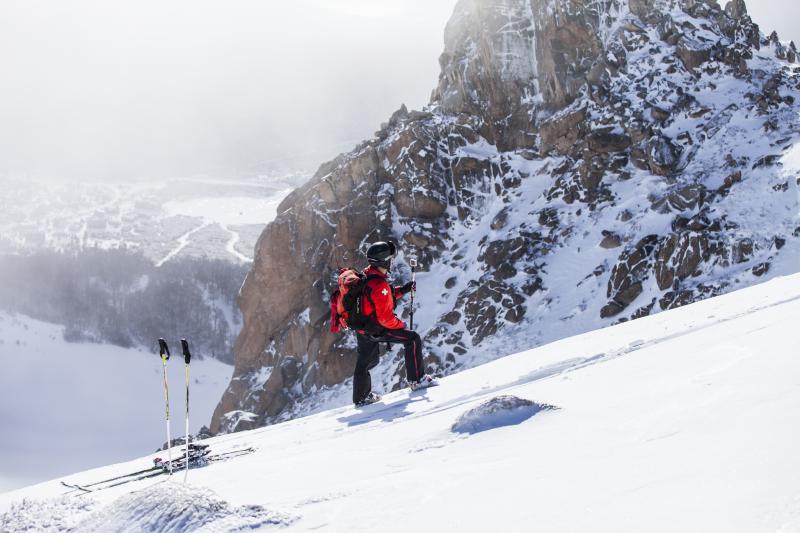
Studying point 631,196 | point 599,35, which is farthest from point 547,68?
point 631,196

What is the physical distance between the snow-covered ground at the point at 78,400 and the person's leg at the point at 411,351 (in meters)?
66.8

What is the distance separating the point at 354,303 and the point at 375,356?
103 cm

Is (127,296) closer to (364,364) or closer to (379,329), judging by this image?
(364,364)

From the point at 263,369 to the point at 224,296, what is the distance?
9214 cm

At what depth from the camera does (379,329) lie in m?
9.59

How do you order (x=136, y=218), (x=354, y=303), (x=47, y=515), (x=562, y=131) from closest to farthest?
1. (x=47, y=515)
2. (x=354, y=303)
3. (x=562, y=131)
4. (x=136, y=218)

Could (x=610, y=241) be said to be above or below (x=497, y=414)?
above

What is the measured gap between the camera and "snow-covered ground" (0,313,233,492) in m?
75.6

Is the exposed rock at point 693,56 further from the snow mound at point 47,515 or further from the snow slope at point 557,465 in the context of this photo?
the snow mound at point 47,515

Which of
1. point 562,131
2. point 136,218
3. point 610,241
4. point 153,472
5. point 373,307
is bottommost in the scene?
point 153,472

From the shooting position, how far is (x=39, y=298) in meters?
128

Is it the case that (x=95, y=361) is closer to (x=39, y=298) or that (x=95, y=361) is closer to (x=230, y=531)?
(x=39, y=298)

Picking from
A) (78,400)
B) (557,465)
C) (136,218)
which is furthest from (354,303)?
(136,218)

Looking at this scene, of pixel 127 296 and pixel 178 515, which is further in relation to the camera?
pixel 127 296
